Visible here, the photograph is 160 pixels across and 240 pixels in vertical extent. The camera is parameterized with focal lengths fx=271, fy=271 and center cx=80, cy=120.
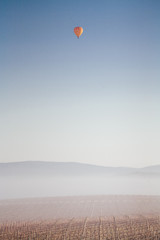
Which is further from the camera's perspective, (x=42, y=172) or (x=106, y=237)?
(x=42, y=172)

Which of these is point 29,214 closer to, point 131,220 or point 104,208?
point 104,208

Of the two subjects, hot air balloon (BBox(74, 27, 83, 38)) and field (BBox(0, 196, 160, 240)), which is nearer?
field (BBox(0, 196, 160, 240))

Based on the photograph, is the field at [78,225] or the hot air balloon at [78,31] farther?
the hot air balloon at [78,31]

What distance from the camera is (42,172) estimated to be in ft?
646

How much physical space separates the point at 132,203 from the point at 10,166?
572ft

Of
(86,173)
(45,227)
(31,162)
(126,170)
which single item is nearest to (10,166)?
(31,162)

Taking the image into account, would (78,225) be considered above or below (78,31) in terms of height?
below

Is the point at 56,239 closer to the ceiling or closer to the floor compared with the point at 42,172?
closer to the floor

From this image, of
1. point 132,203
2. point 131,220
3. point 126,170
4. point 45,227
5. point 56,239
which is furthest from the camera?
point 126,170

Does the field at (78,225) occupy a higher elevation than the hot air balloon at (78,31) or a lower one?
lower

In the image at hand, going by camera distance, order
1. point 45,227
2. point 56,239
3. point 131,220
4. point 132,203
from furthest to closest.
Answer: point 132,203 < point 131,220 < point 45,227 < point 56,239

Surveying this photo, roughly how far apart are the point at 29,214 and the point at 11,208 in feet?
17.0

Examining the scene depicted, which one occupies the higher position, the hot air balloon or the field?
the hot air balloon

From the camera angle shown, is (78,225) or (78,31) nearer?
(78,225)
